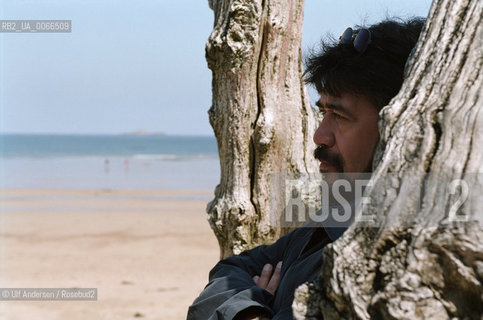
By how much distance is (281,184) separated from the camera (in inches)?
138

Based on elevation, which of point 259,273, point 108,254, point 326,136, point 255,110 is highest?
point 255,110

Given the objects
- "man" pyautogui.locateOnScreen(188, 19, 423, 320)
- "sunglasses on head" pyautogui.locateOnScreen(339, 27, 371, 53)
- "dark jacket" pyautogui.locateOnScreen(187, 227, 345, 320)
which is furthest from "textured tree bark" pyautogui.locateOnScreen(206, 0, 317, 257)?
"sunglasses on head" pyautogui.locateOnScreen(339, 27, 371, 53)

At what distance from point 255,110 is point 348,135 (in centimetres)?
131

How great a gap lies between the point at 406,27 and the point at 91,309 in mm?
5761

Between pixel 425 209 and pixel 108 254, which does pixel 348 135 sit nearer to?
pixel 425 209

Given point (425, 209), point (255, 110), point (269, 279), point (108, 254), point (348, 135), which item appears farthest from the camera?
point (108, 254)

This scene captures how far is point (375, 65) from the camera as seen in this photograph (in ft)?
7.28

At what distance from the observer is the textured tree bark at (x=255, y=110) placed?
10.9 feet

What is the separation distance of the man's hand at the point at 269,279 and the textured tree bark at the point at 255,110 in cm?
106

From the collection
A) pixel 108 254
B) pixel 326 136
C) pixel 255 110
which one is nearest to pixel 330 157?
pixel 326 136

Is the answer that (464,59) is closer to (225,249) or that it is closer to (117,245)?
(225,249)

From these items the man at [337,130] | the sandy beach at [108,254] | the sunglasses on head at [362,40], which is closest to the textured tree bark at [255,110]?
the man at [337,130]

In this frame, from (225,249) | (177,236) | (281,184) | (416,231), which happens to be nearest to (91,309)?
(225,249)

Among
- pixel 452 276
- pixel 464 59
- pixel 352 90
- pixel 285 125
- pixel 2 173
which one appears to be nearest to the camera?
pixel 452 276
